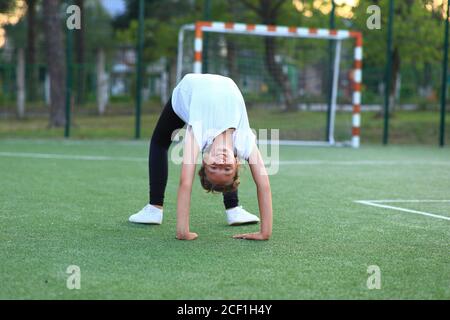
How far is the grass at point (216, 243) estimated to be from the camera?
3.95 meters

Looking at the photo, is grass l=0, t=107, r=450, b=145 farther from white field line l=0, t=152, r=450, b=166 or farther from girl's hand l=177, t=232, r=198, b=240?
girl's hand l=177, t=232, r=198, b=240

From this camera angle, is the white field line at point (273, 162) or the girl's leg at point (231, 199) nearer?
the girl's leg at point (231, 199)

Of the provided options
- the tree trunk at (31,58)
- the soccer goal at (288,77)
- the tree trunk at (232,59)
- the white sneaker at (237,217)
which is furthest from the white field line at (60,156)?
the tree trunk at (31,58)

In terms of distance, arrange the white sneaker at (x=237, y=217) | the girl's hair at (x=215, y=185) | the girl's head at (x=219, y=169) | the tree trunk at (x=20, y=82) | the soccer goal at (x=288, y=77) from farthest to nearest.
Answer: the tree trunk at (x=20, y=82) < the soccer goal at (x=288, y=77) < the white sneaker at (x=237, y=217) < the girl's hair at (x=215, y=185) < the girl's head at (x=219, y=169)

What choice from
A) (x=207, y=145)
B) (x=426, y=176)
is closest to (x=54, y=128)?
(x=426, y=176)

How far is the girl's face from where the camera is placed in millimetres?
4848

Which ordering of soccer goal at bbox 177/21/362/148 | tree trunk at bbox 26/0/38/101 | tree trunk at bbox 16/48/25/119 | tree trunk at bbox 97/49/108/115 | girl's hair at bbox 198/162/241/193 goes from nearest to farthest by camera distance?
girl's hair at bbox 198/162/241/193
soccer goal at bbox 177/21/362/148
tree trunk at bbox 16/48/25/119
tree trunk at bbox 97/49/108/115
tree trunk at bbox 26/0/38/101

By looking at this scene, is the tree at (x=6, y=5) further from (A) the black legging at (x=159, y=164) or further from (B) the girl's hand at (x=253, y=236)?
(B) the girl's hand at (x=253, y=236)

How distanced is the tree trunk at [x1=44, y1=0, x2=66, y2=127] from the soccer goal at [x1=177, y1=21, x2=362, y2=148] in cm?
334

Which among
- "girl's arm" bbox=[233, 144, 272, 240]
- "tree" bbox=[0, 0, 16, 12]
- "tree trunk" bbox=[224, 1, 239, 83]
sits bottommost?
"girl's arm" bbox=[233, 144, 272, 240]

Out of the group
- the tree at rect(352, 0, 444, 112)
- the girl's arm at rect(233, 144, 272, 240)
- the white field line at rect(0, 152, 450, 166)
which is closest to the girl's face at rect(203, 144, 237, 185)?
the girl's arm at rect(233, 144, 272, 240)

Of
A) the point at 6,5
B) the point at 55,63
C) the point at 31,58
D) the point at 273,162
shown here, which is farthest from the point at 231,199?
the point at 31,58

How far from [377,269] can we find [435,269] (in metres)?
0.36

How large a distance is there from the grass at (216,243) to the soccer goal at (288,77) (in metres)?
7.26
